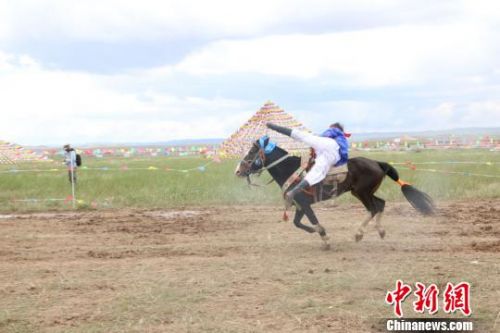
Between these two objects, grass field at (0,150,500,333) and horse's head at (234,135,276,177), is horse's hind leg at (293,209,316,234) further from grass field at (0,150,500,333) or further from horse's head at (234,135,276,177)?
horse's head at (234,135,276,177)

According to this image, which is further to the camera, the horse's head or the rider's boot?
the horse's head

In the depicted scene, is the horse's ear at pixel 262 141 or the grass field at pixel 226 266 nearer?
the grass field at pixel 226 266

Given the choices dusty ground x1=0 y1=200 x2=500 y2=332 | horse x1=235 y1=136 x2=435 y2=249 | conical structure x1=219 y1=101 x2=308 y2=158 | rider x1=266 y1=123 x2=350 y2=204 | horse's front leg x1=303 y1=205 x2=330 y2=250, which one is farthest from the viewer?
conical structure x1=219 y1=101 x2=308 y2=158

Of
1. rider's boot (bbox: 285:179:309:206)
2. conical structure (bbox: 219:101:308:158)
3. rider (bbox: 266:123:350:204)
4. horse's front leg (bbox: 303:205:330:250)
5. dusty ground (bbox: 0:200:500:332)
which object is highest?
conical structure (bbox: 219:101:308:158)

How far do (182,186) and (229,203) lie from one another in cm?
427

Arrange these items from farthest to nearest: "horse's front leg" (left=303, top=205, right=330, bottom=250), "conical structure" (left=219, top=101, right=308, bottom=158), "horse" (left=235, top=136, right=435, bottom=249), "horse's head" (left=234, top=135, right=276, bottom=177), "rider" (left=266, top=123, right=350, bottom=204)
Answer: "conical structure" (left=219, top=101, right=308, bottom=158) < "horse's head" (left=234, top=135, right=276, bottom=177) < "horse" (left=235, top=136, right=435, bottom=249) < "horse's front leg" (left=303, top=205, right=330, bottom=250) < "rider" (left=266, top=123, right=350, bottom=204)

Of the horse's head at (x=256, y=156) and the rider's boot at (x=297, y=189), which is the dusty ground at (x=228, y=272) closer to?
the rider's boot at (x=297, y=189)

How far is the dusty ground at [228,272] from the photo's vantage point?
20.6ft

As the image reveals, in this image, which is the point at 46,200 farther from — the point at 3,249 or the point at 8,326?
the point at 8,326

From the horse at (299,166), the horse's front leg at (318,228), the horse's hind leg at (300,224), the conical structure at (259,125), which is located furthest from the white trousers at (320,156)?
the conical structure at (259,125)

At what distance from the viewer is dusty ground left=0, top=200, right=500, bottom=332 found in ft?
20.6

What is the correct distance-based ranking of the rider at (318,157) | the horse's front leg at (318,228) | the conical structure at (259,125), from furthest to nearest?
the conical structure at (259,125) → the horse's front leg at (318,228) → the rider at (318,157)

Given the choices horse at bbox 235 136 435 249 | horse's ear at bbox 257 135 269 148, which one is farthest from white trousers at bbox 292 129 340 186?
horse's ear at bbox 257 135 269 148

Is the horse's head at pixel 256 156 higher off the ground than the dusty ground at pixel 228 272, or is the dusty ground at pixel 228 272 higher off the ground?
the horse's head at pixel 256 156
